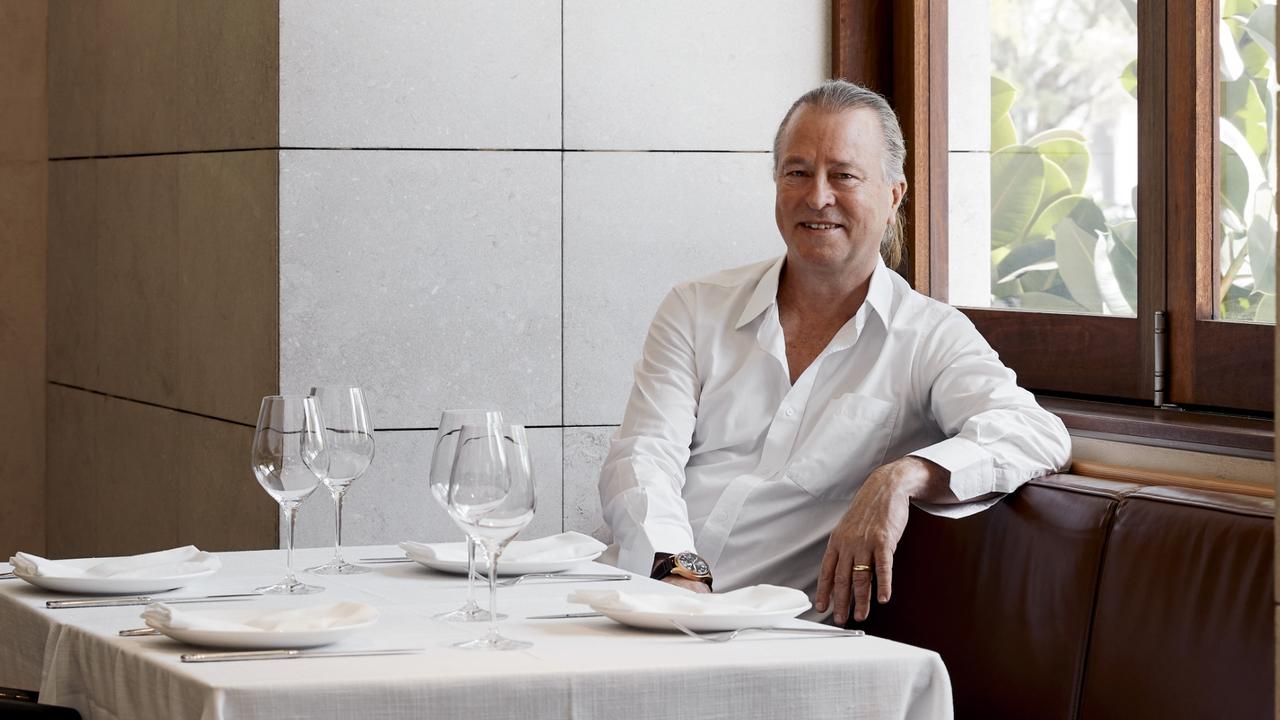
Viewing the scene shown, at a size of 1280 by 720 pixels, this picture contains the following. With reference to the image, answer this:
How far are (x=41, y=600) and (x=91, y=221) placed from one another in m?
2.96

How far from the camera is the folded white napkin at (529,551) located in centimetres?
209

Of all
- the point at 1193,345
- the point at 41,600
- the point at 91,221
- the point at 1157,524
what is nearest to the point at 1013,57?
the point at 1193,345

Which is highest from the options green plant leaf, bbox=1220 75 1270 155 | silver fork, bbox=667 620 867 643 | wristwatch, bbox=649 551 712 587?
green plant leaf, bbox=1220 75 1270 155

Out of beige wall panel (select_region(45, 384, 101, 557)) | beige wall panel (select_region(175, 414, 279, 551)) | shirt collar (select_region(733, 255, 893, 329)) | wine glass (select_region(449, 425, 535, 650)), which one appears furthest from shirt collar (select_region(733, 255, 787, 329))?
beige wall panel (select_region(45, 384, 101, 557))

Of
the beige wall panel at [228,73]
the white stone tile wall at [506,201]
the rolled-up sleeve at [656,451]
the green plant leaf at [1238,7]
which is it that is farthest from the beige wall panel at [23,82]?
the green plant leaf at [1238,7]

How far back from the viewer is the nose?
2920mm

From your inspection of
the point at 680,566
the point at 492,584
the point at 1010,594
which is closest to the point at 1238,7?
the point at 1010,594

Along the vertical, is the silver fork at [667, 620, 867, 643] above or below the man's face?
below

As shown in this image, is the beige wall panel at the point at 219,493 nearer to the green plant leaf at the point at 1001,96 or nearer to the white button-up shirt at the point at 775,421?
the white button-up shirt at the point at 775,421

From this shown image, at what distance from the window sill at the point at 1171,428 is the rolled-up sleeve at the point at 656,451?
71 centimetres

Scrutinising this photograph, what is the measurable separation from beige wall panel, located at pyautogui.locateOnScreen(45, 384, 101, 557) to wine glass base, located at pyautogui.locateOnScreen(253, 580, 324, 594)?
273 centimetres

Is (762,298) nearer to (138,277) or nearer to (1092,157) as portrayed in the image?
(1092,157)

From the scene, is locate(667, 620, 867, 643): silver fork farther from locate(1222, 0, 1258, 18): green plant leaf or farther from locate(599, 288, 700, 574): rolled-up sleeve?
locate(1222, 0, 1258, 18): green plant leaf

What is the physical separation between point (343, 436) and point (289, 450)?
11 cm
